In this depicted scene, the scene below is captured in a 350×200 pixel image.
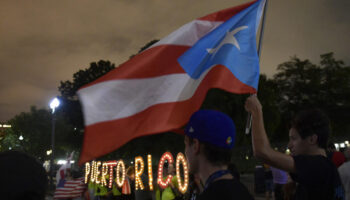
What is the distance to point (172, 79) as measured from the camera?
429cm

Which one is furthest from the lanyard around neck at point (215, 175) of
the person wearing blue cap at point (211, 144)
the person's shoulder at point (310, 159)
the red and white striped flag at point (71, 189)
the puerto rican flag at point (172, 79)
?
the red and white striped flag at point (71, 189)

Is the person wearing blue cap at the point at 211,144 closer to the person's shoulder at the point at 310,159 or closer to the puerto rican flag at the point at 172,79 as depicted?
the person's shoulder at the point at 310,159

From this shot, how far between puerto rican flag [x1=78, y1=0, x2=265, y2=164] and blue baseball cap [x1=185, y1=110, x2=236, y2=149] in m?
1.35

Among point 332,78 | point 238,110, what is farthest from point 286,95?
point 238,110

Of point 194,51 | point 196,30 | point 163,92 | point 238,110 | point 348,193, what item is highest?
point 238,110

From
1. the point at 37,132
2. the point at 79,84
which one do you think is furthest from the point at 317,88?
the point at 37,132

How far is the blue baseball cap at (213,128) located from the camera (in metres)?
2.47

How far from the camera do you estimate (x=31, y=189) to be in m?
1.34

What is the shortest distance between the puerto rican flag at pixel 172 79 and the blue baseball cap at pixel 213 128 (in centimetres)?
135

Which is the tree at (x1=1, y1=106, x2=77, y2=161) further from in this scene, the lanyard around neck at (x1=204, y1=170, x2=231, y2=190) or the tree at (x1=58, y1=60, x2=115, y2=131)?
the lanyard around neck at (x1=204, y1=170, x2=231, y2=190)

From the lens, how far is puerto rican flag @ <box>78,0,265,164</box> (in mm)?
3801

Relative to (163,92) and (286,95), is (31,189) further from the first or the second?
(286,95)

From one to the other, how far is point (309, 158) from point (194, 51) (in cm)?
215

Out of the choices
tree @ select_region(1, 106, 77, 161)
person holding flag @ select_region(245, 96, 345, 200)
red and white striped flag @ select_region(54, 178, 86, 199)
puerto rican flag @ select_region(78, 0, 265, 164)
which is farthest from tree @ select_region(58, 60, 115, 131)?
person holding flag @ select_region(245, 96, 345, 200)
